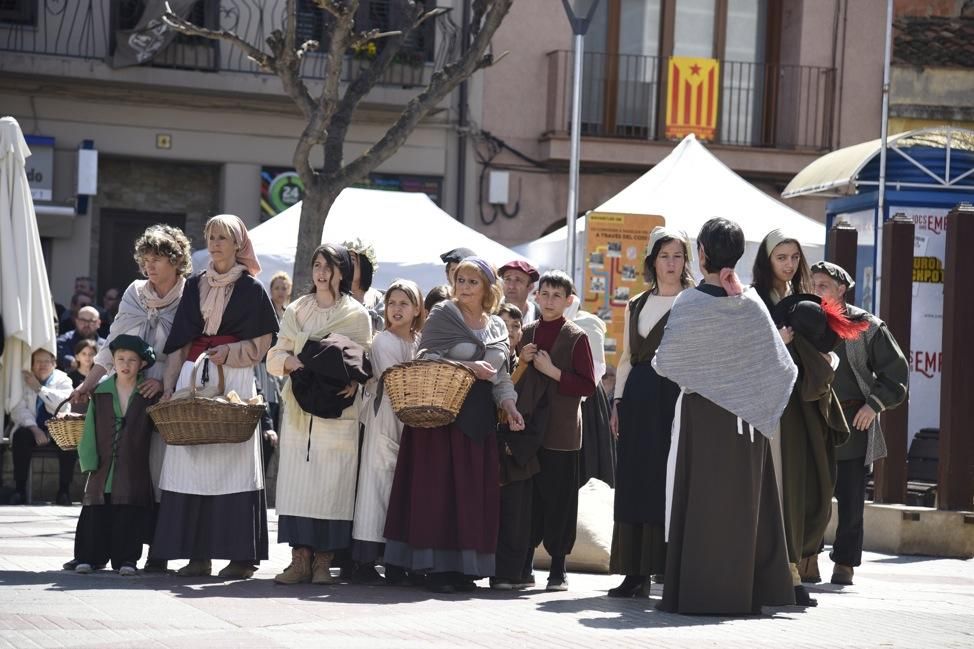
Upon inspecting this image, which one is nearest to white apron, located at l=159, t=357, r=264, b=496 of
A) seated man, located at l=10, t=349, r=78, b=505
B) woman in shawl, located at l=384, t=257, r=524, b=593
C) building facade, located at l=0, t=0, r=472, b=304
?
woman in shawl, located at l=384, t=257, r=524, b=593

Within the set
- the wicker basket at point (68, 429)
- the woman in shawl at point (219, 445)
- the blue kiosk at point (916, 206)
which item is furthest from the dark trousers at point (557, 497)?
the blue kiosk at point (916, 206)

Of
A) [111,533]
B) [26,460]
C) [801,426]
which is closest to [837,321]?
[801,426]

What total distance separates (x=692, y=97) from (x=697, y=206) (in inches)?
312

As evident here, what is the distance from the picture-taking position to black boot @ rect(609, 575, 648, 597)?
9203 mm

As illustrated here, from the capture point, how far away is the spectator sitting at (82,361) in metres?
15.3

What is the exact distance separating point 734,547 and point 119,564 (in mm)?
3389

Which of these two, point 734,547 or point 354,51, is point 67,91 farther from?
point 734,547

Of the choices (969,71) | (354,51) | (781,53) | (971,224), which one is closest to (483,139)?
(354,51)

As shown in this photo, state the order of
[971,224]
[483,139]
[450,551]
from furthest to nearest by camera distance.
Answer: [483,139]
[971,224]
[450,551]

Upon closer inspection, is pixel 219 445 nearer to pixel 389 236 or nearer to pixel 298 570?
pixel 298 570

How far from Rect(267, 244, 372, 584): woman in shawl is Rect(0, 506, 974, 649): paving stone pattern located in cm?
24

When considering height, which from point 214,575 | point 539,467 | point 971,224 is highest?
point 971,224

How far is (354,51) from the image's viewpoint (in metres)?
23.4

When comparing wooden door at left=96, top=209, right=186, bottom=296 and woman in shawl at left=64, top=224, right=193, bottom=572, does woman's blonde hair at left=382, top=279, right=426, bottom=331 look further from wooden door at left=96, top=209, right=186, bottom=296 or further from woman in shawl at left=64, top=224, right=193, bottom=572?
wooden door at left=96, top=209, right=186, bottom=296
